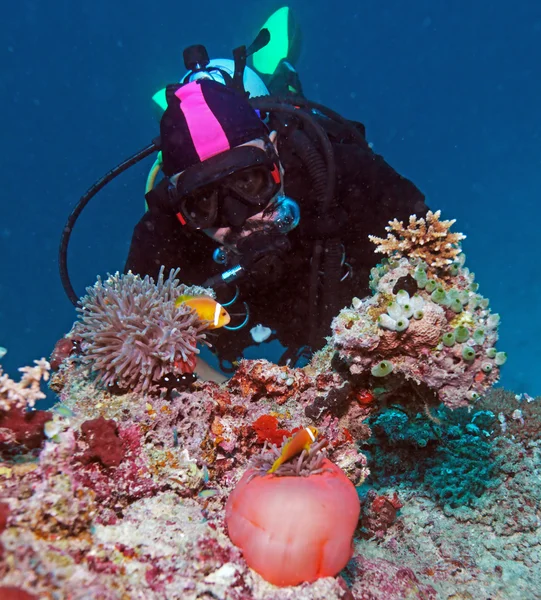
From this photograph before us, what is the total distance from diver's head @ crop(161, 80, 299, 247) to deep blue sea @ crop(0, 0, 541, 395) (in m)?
49.2

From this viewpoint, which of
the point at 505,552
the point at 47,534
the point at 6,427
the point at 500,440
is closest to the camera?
the point at 47,534

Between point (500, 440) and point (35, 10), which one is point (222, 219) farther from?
point (35, 10)

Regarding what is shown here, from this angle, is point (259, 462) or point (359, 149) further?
point (359, 149)

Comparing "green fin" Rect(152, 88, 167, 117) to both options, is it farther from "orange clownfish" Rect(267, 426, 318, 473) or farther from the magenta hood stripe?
"orange clownfish" Rect(267, 426, 318, 473)

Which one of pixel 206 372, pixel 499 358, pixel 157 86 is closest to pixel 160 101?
pixel 206 372

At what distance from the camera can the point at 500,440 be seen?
3430 millimetres

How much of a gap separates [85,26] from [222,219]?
7093 centimetres

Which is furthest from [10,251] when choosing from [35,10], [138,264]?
[138,264]

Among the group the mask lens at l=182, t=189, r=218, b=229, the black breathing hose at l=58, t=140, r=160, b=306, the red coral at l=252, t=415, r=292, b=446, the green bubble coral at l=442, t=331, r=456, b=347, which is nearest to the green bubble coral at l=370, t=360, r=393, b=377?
the green bubble coral at l=442, t=331, r=456, b=347

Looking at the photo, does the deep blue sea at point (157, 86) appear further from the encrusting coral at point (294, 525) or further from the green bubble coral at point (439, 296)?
the encrusting coral at point (294, 525)

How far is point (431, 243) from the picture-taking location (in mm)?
2637

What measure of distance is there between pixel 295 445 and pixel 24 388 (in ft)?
4.03

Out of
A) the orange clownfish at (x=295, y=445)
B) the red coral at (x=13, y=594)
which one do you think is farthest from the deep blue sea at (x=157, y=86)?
the red coral at (x=13, y=594)

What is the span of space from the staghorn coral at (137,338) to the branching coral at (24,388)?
58 centimetres
